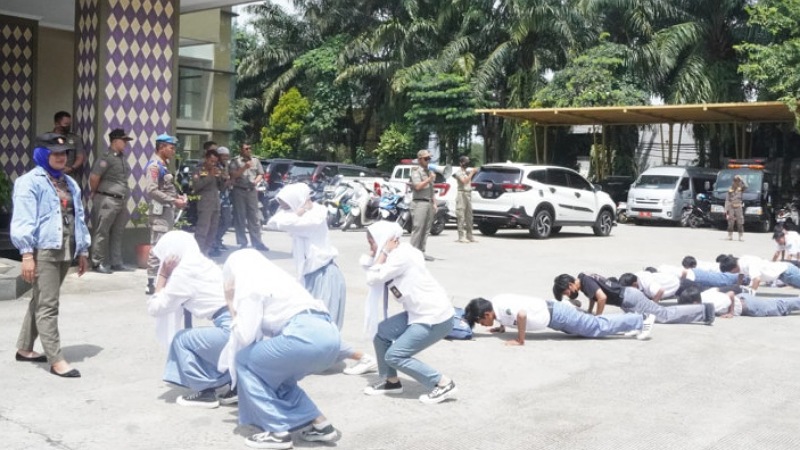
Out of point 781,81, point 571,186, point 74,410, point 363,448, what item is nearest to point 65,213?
point 74,410

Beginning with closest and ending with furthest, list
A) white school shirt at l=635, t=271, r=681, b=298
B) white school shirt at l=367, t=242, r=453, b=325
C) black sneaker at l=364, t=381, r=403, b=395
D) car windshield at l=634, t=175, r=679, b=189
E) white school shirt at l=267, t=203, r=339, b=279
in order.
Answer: white school shirt at l=367, t=242, r=453, b=325
black sneaker at l=364, t=381, r=403, b=395
white school shirt at l=267, t=203, r=339, b=279
white school shirt at l=635, t=271, r=681, b=298
car windshield at l=634, t=175, r=679, b=189

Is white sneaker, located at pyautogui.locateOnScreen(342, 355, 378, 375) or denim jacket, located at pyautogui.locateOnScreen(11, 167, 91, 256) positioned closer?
denim jacket, located at pyautogui.locateOnScreen(11, 167, 91, 256)

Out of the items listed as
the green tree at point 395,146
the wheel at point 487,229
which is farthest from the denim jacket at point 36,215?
the green tree at point 395,146

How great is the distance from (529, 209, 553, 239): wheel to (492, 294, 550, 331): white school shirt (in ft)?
39.3

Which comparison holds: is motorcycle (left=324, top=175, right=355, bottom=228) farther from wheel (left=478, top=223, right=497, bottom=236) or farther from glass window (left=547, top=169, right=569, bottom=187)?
glass window (left=547, top=169, right=569, bottom=187)

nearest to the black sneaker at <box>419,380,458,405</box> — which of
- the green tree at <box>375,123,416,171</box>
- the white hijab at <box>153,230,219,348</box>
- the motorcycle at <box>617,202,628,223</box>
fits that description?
the white hijab at <box>153,230,219,348</box>

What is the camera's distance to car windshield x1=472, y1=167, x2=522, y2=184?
67.9ft

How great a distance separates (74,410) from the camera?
6059 mm

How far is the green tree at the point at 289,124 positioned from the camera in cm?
4244

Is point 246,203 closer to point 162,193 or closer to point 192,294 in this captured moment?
point 162,193

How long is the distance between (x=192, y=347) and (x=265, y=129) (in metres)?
38.4

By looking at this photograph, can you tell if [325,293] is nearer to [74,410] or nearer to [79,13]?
[74,410]

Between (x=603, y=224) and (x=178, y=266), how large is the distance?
1776 centimetres

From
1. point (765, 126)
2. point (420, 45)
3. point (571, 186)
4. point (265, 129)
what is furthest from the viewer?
point (265, 129)
